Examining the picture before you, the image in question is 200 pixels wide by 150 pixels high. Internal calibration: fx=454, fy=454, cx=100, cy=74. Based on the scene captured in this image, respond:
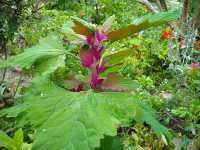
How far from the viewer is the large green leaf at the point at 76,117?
1.16 meters

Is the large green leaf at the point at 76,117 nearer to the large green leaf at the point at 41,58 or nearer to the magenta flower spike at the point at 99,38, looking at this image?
the large green leaf at the point at 41,58

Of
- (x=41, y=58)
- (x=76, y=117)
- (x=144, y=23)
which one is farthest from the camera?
(x=41, y=58)

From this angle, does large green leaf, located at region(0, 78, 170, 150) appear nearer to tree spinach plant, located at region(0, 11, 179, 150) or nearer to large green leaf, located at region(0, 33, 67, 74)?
tree spinach plant, located at region(0, 11, 179, 150)

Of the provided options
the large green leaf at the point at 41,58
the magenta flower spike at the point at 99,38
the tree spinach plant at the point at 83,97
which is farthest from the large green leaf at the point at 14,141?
the magenta flower spike at the point at 99,38

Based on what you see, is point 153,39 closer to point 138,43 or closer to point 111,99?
point 138,43

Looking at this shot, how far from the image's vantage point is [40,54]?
4.66 feet

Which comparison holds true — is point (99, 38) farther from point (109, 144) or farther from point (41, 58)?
point (109, 144)

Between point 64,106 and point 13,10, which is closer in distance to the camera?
point 64,106

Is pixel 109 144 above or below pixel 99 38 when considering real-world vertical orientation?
below

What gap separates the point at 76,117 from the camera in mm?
1204

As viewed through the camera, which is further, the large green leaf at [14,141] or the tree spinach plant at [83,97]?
the large green leaf at [14,141]

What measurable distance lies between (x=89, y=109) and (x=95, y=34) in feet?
1.20

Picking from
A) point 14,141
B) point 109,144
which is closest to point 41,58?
point 109,144

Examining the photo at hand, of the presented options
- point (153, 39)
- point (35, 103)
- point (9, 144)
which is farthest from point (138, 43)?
point (35, 103)
